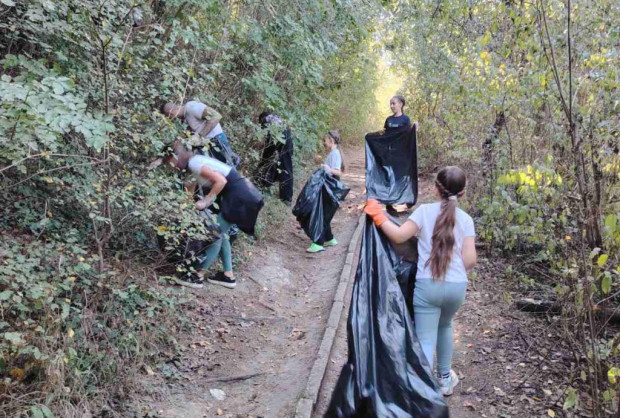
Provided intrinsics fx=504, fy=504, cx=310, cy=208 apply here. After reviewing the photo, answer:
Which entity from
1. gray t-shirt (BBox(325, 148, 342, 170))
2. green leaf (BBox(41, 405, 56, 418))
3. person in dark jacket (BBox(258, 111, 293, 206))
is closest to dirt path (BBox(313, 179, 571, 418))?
green leaf (BBox(41, 405, 56, 418))

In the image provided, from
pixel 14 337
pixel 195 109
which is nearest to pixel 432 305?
pixel 14 337

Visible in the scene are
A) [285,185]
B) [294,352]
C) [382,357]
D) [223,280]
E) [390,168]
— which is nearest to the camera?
[382,357]

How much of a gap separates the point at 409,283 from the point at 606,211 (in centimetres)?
266

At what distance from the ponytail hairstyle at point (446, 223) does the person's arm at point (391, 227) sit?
17 cm

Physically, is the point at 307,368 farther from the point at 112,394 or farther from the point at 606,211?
the point at 606,211

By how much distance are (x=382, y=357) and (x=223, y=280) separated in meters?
3.09

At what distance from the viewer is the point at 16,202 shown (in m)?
4.49

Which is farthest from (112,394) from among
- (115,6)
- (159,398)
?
(115,6)

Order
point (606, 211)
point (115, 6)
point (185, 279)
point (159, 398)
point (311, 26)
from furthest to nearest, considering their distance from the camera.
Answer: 1. point (311, 26)
2. point (185, 279)
3. point (606, 211)
4. point (115, 6)
5. point (159, 398)

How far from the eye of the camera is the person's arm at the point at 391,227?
143 inches

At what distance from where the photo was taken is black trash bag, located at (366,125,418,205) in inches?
370

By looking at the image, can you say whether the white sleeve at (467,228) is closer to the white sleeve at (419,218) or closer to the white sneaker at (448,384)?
the white sleeve at (419,218)

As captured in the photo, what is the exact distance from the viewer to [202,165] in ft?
17.6

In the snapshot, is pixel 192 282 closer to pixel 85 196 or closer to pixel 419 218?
pixel 85 196
